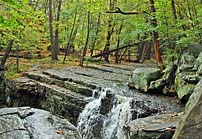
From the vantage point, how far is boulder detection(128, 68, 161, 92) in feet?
38.3

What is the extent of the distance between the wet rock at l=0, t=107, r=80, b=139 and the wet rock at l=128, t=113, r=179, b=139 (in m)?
2.19

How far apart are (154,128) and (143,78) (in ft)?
18.3

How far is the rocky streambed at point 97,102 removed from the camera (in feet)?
29.6

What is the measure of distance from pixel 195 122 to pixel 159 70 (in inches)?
323

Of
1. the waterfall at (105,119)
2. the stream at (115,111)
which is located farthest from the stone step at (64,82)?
the waterfall at (105,119)

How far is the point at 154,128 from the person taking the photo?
6336mm

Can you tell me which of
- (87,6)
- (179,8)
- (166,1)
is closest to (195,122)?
(166,1)

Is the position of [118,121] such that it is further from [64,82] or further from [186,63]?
[64,82]

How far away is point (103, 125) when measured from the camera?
33.9 feet

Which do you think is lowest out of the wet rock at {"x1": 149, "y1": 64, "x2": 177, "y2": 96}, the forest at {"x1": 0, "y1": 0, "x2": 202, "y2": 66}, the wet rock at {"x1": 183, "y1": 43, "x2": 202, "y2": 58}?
the wet rock at {"x1": 149, "y1": 64, "x2": 177, "y2": 96}

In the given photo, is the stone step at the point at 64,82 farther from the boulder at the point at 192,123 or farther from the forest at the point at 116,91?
the boulder at the point at 192,123

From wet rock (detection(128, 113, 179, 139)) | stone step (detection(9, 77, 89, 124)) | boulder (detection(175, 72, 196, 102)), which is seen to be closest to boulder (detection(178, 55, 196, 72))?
boulder (detection(175, 72, 196, 102))

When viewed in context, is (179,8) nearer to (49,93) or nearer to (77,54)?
(49,93)

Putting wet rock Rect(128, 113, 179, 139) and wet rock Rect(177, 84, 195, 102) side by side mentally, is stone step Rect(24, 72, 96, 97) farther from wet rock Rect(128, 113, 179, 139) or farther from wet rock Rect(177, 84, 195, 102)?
wet rock Rect(128, 113, 179, 139)
